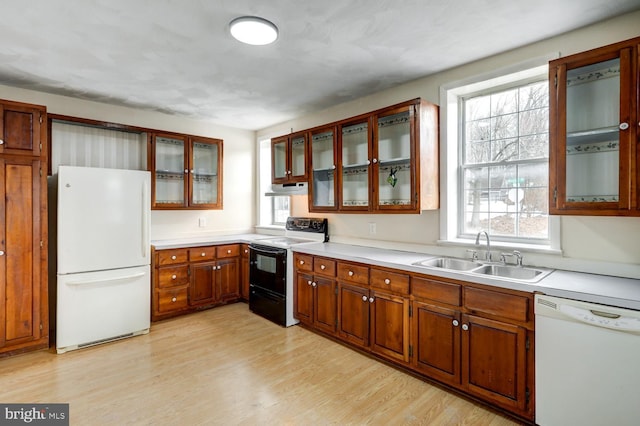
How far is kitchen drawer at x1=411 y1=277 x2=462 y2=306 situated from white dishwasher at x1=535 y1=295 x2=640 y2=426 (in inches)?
19.1

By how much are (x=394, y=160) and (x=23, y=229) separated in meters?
3.42

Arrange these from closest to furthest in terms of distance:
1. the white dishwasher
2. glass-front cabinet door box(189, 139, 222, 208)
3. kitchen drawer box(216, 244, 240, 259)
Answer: the white dishwasher
kitchen drawer box(216, 244, 240, 259)
glass-front cabinet door box(189, 139, 222, 208)

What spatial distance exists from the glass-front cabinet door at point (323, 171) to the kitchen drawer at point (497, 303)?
174cm

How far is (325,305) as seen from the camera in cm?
334

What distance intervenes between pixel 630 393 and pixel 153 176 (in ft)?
14.8

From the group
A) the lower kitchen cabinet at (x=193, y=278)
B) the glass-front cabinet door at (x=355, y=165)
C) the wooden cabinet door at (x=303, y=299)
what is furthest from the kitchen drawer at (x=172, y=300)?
the glass-front cabinet door at (x=355, y=165)

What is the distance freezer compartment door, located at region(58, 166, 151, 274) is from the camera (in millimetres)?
3084

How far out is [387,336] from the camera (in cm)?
277

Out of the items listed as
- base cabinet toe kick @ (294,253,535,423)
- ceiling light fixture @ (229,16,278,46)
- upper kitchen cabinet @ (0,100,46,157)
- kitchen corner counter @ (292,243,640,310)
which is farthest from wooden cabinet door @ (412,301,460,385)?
upper kitchen cabinet @ (0,100,46,157)

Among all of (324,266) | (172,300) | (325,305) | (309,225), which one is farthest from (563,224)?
(172,300)

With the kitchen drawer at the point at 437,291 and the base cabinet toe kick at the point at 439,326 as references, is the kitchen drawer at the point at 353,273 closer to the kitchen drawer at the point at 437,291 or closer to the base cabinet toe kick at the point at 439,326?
the base cabinet toe kick at the point at 439,326

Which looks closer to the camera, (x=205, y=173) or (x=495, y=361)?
(x=495, y=361)

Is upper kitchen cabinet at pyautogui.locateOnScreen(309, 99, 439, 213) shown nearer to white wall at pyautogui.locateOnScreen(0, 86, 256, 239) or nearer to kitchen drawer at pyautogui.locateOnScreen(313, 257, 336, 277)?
kitchen drawer at pyautogui.locateOnScreen(313, 257, 336, 277)

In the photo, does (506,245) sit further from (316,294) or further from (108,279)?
(108,279)
